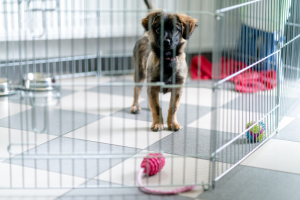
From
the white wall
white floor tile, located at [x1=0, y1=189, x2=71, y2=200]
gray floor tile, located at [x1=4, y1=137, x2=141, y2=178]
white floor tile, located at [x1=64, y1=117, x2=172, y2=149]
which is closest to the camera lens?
white floor tile, located at [x1=0, y1=189, x2=71, y2=200]

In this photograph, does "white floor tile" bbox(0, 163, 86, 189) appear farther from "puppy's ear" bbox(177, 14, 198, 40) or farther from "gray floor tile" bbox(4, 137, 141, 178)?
"puppy's ear" bbox(177, 14, 198, 40)

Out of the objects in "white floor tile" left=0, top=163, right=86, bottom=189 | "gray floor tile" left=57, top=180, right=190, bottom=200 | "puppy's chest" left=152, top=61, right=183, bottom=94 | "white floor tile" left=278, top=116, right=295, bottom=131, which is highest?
"puppy's chest" left=152, top=61, right=183, bottom=94

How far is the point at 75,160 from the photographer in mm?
2309

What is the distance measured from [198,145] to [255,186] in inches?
23.3

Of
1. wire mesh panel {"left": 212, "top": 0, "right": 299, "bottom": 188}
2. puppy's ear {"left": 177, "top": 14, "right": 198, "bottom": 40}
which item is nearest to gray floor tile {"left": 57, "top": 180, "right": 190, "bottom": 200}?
wire mesh panel {"left": 212, "top": 0, "right": 299, "bottom": 188}

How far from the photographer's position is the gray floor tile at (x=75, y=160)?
217 centimetres

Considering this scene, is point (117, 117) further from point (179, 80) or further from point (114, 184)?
point (114, 184)

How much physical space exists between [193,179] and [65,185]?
24.3 inches

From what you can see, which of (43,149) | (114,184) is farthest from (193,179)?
(43,149)

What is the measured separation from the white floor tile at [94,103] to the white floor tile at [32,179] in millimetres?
1077

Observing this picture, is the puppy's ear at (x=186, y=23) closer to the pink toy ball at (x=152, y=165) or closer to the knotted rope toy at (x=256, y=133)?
the knotted rope toy at (x=256, y=133)

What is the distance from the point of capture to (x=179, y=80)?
9.59 ft

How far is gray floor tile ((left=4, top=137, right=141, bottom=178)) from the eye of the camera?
7.11 feet

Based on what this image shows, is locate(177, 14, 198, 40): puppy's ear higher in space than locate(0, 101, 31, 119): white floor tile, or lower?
higher
